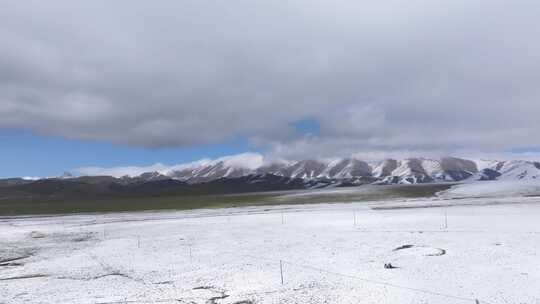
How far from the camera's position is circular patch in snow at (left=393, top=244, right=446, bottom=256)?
85.1 feet

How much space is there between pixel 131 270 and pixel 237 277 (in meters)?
7.55

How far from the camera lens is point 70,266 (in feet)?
89.7

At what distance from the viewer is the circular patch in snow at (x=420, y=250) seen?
25925 millimetres

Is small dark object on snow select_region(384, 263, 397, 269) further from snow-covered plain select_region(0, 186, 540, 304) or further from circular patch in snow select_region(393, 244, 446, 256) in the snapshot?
circular patch in snow select_region(393, 244, 446, 256)

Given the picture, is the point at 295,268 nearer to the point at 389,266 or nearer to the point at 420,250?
the point at 389,266

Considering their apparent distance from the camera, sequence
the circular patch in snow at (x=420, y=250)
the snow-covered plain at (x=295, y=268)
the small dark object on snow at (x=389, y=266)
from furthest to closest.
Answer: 1. the circular patch in snow at (x=420, y=250)
2. the small dark object on snow at (x=389, y=266)
3. the snow-covered plain at (x=295, y=268)

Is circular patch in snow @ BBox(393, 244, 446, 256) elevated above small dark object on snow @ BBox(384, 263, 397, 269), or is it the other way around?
small dark object on snow @ BBox(384, 263, 397, 269)

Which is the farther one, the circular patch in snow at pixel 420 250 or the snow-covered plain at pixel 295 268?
the circular patch in snow at pixel 420 250

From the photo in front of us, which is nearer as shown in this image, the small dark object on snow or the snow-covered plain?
the snow-covered plain

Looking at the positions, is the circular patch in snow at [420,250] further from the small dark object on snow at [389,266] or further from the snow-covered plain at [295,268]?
the small dark object on snow at [389,266]

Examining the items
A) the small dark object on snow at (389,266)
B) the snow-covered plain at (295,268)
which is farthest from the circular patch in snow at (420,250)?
the small dark object on snow at (389,266)

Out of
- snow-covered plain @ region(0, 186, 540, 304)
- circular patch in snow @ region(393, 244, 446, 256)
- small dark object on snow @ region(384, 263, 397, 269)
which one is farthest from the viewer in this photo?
circular patch in snow @ region(393, 244, 446, 256)

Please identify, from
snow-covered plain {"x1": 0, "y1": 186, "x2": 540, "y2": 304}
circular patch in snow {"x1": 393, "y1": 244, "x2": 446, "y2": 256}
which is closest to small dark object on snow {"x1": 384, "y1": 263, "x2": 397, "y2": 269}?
snow-covered plain {"x1": 0, "y1": 186, "x2": 540, "y2": 304}

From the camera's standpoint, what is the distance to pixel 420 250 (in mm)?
27109
